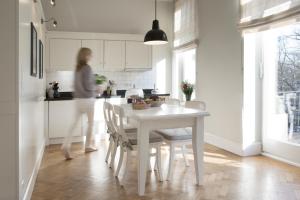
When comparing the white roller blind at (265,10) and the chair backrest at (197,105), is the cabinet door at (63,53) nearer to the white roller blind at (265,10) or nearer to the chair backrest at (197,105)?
the chair backrest at (197,105)

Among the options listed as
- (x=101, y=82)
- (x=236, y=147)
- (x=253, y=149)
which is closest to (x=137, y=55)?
(x=101, y=82)

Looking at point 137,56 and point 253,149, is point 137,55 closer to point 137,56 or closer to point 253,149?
point 137,56

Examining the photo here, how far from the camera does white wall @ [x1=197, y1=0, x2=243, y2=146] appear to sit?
423 centimetres

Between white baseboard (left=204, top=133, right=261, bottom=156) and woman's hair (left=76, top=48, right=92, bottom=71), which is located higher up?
woman's hair (left=76, top=48, right=92, bottom=71)

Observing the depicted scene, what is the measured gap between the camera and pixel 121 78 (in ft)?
20.2

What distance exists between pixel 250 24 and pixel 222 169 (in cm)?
201

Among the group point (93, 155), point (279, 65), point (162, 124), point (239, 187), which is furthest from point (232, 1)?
point (93, 155)

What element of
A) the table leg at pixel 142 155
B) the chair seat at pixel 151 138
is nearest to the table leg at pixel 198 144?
the chair seat at pixel 151 138

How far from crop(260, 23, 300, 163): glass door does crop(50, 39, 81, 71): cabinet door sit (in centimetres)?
345

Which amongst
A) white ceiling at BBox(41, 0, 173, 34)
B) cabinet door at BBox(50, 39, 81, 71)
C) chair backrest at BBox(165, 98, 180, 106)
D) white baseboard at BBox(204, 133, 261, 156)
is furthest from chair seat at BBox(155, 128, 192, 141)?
white ceiling at BBox(41, 0, 173, 34)

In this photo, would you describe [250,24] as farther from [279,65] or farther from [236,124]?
[236,124]

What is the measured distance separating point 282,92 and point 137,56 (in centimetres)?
304

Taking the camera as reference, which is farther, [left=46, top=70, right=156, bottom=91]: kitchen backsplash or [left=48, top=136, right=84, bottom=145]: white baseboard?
[left=46, top=70, right=156, bottom=91]: kitchen backsplash
